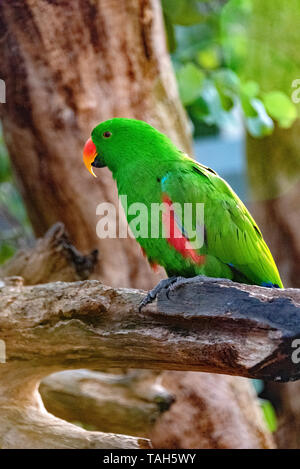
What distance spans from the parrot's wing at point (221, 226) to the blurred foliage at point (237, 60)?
0.61 metres

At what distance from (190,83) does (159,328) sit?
1.33 metres

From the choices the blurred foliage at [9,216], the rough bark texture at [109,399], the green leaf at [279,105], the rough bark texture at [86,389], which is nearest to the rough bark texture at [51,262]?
the rough bark texture at [86,389]

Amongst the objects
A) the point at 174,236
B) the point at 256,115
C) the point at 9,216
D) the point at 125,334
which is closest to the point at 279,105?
the point at 256,115

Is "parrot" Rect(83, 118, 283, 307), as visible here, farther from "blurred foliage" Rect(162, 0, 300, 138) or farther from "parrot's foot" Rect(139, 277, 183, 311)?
"blurred foliage" Rect(162, 0, 300, 138)

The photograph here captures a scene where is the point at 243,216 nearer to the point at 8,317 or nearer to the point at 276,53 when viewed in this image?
the point at 8,317

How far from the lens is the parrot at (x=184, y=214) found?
4.75 ft

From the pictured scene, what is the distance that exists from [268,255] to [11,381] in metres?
0.82

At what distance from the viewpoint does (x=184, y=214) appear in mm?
1437

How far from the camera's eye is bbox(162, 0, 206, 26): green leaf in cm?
236

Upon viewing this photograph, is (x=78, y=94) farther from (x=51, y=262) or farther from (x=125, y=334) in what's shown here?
(x=125, y=334)

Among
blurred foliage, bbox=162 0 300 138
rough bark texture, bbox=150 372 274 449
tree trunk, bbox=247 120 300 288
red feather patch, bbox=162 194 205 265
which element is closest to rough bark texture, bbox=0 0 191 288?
blurred foliage, bbox=162 0 300 138

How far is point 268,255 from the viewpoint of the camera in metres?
1.52

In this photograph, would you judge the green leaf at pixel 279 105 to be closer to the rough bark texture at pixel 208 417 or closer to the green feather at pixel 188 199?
the green feather at pixel 188 199

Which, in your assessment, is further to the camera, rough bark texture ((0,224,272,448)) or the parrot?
rough bark texture ((0,224,272,448))
